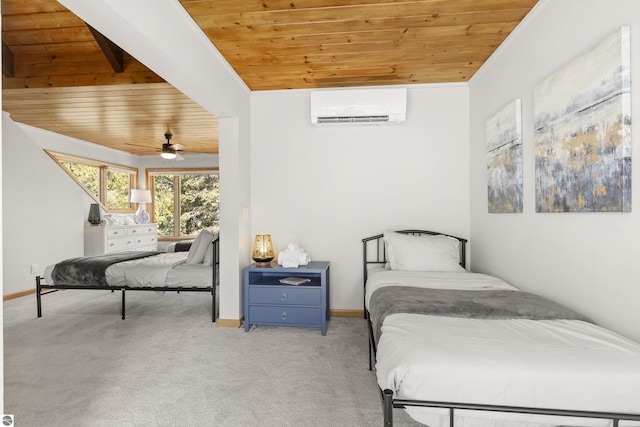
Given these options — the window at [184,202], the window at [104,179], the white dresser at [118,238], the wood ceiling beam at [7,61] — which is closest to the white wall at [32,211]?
the white dresser at [118,238]

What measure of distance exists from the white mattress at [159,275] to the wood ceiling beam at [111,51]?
1.95 metres

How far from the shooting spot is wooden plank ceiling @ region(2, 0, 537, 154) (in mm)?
2232

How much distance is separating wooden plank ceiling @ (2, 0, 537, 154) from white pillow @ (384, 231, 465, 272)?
1556 millimetres

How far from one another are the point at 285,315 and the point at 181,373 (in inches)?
40.7

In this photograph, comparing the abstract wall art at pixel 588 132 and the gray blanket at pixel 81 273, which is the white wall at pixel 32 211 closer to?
the gray blanket at pixel 81 273

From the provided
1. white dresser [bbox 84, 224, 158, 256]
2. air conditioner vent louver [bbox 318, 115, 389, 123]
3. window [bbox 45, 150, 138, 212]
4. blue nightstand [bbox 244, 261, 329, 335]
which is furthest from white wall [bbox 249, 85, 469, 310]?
window [bbox 45, 150, 138, 212]

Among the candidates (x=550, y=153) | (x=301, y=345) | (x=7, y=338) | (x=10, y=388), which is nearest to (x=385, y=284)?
(x=301, y=345)

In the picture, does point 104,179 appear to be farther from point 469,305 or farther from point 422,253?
point 469,305

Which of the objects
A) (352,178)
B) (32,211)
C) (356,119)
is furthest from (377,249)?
(32,211)

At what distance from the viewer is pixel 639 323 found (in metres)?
1.48

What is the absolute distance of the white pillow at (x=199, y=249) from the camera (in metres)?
3.73

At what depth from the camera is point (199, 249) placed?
3.76m

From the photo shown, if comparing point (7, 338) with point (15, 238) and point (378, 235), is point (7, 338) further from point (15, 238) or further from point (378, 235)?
point (378, 235)

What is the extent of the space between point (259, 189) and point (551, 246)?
8.63ft
